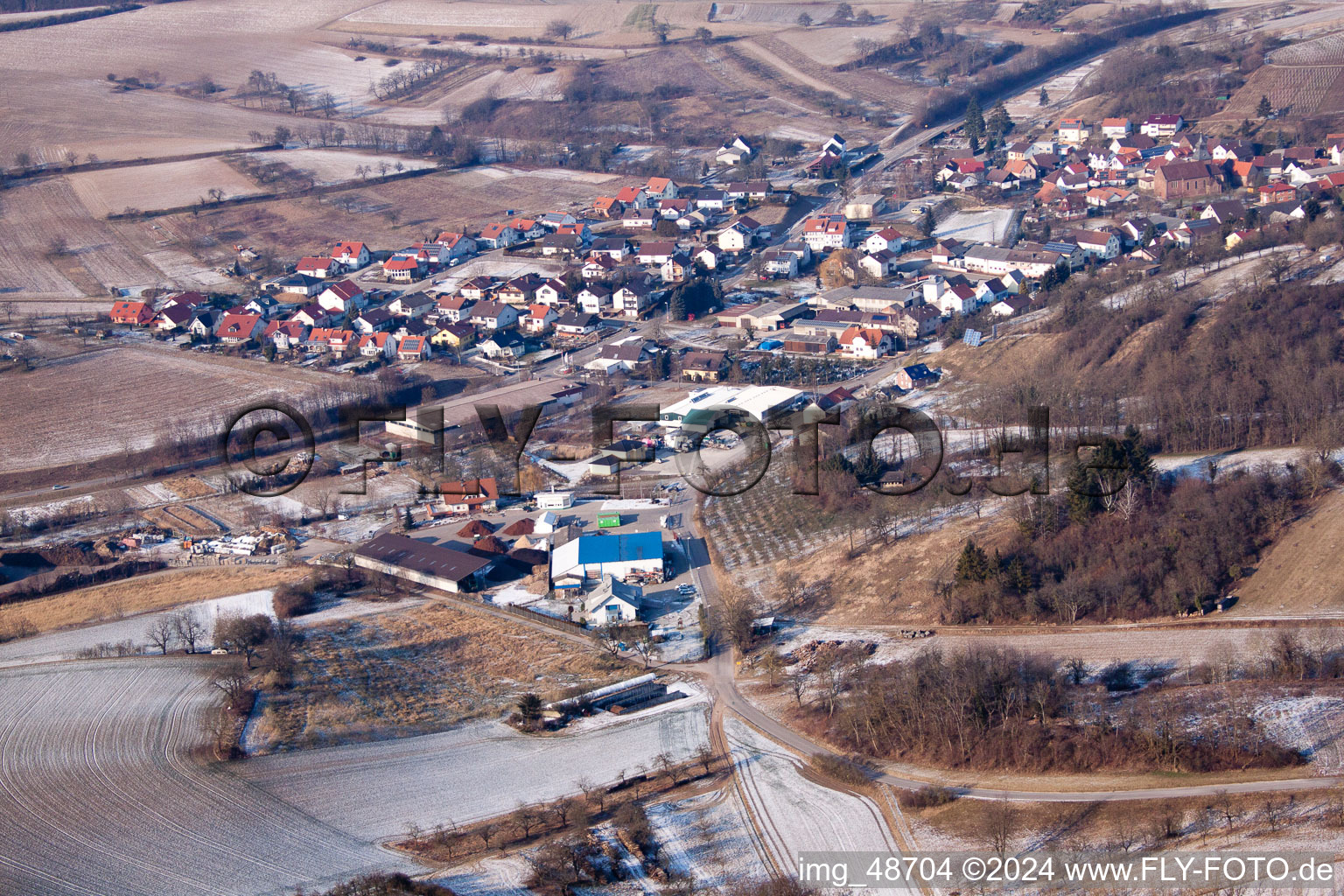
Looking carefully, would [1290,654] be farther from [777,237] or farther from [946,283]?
[777,237]

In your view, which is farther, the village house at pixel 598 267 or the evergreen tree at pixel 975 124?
the evergreen tree at pixel 975 124

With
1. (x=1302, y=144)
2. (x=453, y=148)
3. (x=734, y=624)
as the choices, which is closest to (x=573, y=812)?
(x=734, y=624)

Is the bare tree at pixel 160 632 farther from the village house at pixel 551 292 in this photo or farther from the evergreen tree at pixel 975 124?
the evergreen tree at pixel 975 124

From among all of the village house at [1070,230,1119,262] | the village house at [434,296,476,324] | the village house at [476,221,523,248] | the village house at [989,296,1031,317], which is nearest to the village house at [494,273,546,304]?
the village house at [434,296,476,324]

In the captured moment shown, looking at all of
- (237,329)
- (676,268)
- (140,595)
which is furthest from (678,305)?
(140,595)

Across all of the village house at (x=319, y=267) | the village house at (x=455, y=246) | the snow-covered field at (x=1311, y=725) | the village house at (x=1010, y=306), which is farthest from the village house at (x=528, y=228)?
the snow-covered field at (x=1311, y=725)

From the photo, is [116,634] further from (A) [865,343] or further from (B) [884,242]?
(B) [884,242]

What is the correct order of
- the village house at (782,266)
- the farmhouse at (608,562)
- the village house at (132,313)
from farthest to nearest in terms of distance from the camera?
the village house at (782,266)
the village house at (132,313)
the farmhouse at (608,562)

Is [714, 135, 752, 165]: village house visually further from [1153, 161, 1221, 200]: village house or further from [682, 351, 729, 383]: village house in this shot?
[682, 351, 729, 383]: village house
